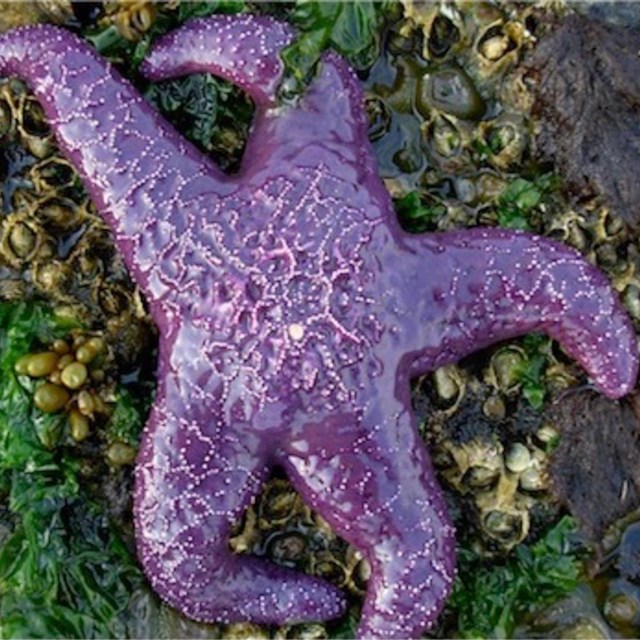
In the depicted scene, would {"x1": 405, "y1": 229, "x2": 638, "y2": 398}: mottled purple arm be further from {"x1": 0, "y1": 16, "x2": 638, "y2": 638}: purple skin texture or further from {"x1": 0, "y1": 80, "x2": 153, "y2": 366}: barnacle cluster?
{"x1": 0, "y1": 80, "x2": 153, "y2": 366}: barnacle cluster

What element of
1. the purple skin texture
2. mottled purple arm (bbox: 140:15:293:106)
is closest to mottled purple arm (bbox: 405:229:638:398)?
the purple skin texture

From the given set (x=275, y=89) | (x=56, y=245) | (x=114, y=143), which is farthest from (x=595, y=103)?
(x=56, y=245)

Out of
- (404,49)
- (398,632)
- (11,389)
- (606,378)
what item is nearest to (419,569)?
(398,632)

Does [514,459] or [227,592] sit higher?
[514,459]

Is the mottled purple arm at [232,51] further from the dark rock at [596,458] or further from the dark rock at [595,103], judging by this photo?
the dark rock at [596,458]

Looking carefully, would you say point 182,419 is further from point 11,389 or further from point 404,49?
point 404,49

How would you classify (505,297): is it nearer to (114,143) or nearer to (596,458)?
(596,458)

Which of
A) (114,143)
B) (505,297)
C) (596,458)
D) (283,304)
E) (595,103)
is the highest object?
(595,103)

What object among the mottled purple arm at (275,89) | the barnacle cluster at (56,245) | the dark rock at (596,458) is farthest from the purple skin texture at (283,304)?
the dark rock at (596,458)
